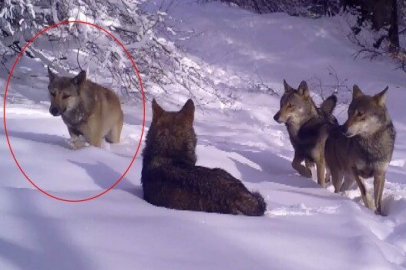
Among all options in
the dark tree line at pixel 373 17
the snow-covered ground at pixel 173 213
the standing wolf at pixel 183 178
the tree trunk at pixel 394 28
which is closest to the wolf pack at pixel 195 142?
the standing wolf at pixel 183 178

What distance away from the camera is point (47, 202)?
447 cm

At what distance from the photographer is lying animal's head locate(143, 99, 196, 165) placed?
5574 mm

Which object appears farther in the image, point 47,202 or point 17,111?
point 17,111

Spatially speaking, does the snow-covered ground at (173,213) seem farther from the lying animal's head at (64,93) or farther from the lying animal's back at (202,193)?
the lying animal's head at (64,93)

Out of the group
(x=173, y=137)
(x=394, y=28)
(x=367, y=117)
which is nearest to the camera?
(x=173, y=137)

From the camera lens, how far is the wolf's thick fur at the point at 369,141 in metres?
6.79

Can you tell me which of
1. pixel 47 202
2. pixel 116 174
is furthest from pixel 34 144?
pixel 47 202

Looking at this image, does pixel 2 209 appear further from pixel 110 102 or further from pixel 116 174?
pixel 110 102

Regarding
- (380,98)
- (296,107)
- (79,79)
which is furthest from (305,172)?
(79,79)

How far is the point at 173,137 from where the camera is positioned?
565 cm

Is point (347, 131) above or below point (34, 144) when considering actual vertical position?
above

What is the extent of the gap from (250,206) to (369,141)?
9.26 ft

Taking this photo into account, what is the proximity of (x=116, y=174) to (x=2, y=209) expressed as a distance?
2054 mm

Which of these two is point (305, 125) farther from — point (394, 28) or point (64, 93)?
point (394, 28)
